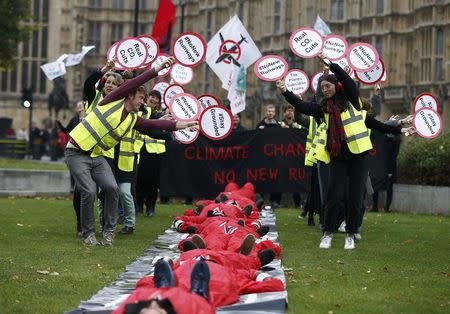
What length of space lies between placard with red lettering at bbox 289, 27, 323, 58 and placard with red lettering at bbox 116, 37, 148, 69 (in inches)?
83.9

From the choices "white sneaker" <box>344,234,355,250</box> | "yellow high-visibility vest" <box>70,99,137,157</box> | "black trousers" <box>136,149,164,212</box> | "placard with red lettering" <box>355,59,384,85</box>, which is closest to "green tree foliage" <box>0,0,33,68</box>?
"black trousers" <box>136,149,164,212</box>

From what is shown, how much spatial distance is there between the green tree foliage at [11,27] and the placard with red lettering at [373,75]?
1292 inches

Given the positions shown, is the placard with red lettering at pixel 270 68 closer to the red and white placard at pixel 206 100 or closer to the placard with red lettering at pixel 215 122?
the placard with red lettering at pixel 215 122

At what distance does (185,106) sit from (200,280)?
967cm

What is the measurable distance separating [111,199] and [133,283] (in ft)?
12.9

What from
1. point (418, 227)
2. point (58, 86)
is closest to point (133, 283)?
point (418, 227)

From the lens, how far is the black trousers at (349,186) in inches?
581

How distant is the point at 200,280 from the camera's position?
890cm

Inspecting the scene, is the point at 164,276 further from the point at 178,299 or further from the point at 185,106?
the point at 185,106

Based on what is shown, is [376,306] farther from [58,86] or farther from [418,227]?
[58,86]

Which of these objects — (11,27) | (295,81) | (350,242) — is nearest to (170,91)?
(295,81)

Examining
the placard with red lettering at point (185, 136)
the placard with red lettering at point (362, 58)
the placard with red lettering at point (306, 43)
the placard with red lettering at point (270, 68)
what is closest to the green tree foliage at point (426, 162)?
the placard with red lettering at point (270, 68)

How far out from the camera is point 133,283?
1104 cm

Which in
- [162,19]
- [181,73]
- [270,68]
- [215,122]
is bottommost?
[215,122]
